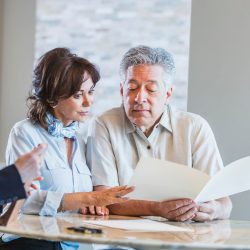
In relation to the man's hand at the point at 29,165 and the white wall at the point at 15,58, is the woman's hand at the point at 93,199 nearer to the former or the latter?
the man's hand at the point at 29,165

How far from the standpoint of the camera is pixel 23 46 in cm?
329

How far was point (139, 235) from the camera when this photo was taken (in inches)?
67.1

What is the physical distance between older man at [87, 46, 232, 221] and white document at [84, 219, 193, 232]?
1.45ft

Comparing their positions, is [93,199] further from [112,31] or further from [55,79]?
[112,31]

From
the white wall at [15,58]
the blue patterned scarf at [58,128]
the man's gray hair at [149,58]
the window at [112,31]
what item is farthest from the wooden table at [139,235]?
the white wall at [15,58]

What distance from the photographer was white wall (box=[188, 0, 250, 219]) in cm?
265

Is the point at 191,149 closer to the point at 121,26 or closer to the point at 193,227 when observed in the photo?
the point at 193,227

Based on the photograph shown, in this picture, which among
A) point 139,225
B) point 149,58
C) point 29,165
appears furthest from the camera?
point 149,58

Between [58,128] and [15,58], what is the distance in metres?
1.07

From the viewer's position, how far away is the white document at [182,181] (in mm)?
1967

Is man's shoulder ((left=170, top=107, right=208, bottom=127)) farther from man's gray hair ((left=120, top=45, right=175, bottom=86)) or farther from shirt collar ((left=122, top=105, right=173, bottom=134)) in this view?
man's gray hair ((left=120, top=45, right=175, bottom=86))

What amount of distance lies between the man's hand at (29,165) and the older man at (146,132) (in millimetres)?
873

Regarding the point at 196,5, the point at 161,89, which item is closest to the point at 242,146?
the point at 161,89

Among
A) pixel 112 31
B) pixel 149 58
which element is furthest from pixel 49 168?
pixel 112 31
